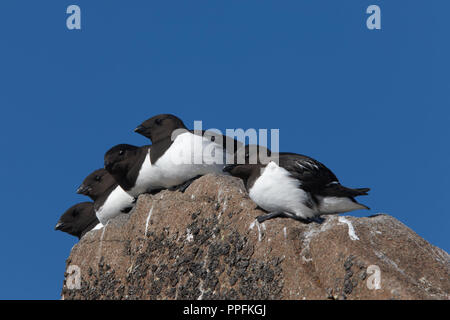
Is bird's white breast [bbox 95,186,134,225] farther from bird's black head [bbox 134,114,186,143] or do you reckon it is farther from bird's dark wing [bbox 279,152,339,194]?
bird's dark wing [bbox 279,152,339,194]

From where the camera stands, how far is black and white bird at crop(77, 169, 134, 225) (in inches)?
406

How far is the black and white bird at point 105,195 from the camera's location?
1031 centimetres

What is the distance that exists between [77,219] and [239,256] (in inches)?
189

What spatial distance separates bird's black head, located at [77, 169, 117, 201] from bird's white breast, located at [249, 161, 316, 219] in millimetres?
3745

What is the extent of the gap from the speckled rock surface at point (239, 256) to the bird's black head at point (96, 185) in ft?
4.30

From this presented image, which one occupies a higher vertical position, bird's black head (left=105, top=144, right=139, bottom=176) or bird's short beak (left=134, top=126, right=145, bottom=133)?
bird's short beak (left=134, top=126, right=145, bottom=133)

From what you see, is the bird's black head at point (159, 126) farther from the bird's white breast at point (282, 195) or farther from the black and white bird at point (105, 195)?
the bird's white breast at point (282, 195)

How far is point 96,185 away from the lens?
36.4ft

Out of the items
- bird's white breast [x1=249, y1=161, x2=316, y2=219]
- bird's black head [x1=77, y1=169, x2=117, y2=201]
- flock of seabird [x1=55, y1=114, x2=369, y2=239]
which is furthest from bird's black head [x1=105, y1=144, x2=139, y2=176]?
bird's white breast [x1=249, y1=161, x2=316, y2=219]

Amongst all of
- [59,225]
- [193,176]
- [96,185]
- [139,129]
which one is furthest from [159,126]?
[59,225]

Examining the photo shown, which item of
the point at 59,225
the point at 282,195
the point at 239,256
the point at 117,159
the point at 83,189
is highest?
the point at 117,159

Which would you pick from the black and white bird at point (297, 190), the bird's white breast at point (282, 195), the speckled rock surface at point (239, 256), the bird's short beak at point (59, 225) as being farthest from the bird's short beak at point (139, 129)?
the bird's white breast at point (282, 195)

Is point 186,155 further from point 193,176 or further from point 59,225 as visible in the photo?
point 59,225

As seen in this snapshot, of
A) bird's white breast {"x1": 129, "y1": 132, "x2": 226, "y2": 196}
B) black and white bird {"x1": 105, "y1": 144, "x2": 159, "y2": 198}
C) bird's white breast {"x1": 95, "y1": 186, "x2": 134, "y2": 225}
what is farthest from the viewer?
bird's white breast {"x1": 95, "y1": 186, "x2": 134, "y2": 225}
